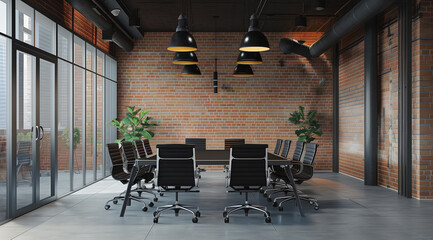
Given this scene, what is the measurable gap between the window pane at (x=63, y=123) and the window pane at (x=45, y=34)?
1.51 feet

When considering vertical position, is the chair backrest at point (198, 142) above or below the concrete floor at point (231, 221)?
above

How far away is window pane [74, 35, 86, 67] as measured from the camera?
26.0 ft

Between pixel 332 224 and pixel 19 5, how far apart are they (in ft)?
17.4

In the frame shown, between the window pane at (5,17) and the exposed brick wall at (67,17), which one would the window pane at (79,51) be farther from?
the window pane at (5,17)

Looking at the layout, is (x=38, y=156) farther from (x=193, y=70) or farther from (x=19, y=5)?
(x=193, y=70)

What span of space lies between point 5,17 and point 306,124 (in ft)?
27.1

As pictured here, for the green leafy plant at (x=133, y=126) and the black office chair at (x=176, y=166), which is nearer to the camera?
the black office chair at (x=176, y=166)

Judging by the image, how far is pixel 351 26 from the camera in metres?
7.83

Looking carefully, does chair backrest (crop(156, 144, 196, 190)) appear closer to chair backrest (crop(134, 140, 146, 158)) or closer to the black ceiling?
chair backrest (crop(134, 140, 146, 158))

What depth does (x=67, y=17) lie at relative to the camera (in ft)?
24.4

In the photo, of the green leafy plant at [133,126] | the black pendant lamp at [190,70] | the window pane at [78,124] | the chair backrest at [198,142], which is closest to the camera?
the window pane at [78,124]

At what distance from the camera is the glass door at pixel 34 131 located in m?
5.59

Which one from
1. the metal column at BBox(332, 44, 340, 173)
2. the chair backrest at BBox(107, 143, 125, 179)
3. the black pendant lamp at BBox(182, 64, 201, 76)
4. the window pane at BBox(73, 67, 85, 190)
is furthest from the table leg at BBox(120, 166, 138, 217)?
the metal column at BBox(332, 44, 340, 173)

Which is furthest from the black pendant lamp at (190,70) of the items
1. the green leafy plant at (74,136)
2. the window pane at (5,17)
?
the window pane at (5,17)
